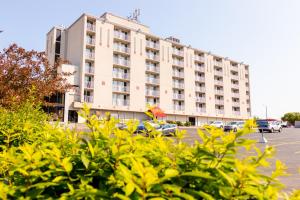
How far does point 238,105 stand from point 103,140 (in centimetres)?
7122

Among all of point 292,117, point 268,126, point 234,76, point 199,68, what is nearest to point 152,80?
point 199,68

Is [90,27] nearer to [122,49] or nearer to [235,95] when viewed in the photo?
[122,49]

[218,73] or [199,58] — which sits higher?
[199,58]

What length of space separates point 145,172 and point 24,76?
12128 mm

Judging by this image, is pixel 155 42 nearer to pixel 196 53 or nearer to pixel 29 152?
pixel 196 53

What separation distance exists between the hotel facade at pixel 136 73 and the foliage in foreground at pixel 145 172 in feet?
118

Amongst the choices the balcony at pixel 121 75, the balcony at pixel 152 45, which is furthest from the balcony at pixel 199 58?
the balcony at pixel 121 75

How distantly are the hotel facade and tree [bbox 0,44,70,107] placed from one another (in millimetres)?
23505

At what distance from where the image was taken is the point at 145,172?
57.2 inches

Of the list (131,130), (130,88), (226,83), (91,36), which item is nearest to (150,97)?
(130,88)

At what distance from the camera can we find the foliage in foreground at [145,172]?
150cm

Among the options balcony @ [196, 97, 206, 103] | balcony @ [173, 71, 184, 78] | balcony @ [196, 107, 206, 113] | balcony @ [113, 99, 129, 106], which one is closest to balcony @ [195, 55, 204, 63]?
balcony @ [173, 71, 184, 78]

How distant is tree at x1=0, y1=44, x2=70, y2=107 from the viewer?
1141 cm

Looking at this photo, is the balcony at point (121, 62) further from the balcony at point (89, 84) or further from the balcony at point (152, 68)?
the balcony at point (89, 84)
